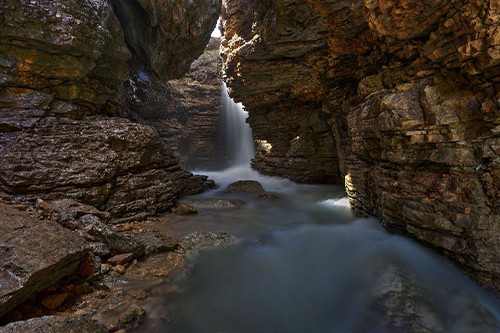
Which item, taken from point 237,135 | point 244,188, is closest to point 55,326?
point 244,188

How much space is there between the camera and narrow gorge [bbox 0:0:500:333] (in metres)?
3.46

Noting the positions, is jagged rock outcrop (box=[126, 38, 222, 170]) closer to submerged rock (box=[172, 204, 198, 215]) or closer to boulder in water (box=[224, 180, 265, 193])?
boulder in water (box=[224, 180, 265, 193])

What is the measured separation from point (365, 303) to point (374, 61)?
616cm

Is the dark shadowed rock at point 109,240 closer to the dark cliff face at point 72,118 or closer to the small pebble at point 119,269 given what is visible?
the small pebble at point 119,269

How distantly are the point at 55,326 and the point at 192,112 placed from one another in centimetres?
2045

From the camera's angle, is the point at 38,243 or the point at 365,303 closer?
the point at 38,243

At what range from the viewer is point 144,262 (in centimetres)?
454

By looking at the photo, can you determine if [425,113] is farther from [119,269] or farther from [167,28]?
[167,28]

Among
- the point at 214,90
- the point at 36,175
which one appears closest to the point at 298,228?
the point at 36,175

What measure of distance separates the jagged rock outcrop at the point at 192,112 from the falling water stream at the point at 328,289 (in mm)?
15269

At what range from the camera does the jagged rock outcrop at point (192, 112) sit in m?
18.7

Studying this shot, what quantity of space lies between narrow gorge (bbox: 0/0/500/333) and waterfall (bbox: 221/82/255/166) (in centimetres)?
1170

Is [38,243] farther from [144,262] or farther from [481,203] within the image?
[481,203]

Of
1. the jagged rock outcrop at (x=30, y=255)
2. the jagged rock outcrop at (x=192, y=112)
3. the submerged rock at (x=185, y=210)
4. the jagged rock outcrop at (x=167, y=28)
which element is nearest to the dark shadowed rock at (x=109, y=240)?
the jagged rock outcrop at (x=30, y=255)
